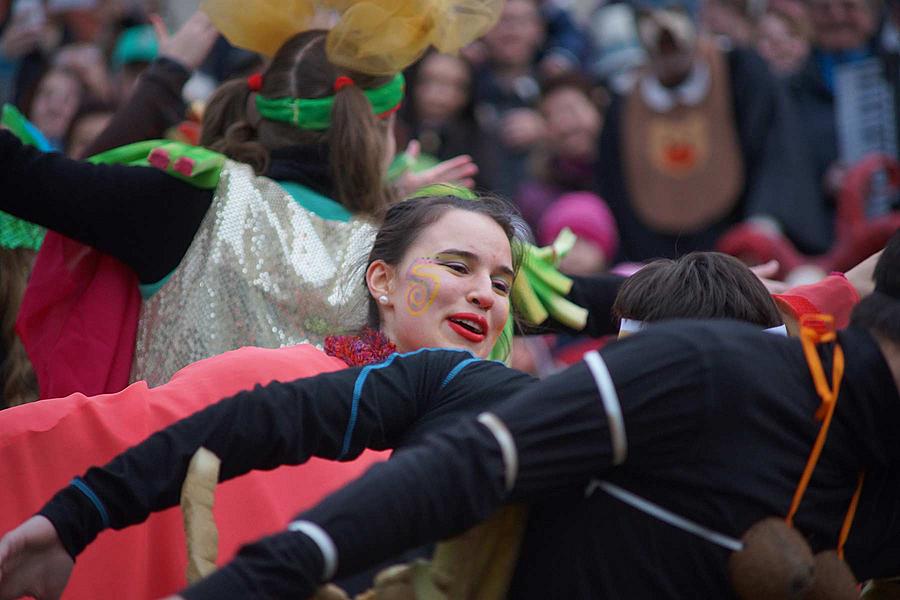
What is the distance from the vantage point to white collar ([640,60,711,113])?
659 centimetres

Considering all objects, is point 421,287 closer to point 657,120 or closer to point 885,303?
point 885,303

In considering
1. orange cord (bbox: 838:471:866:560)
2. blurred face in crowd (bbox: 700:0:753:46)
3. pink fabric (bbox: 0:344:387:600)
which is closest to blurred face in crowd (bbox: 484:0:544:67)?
blurred face in crowd (bbox: 700:0:753:46)

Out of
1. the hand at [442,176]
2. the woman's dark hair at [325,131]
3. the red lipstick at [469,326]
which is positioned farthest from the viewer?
the hand at [442,176]

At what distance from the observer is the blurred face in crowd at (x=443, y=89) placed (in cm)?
659

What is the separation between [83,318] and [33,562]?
4.21 ft

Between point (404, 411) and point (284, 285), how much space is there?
95cm

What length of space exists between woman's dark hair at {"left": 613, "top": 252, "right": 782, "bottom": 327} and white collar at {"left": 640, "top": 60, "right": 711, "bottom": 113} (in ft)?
14.1

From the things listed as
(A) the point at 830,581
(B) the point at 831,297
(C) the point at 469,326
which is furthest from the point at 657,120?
(A) the point at 830,581

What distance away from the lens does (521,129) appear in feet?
22.6

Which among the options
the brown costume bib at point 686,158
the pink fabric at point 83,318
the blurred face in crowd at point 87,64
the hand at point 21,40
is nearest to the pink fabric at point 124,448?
the pink fabric at point 83,318

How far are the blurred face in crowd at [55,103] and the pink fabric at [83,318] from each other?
116 inches

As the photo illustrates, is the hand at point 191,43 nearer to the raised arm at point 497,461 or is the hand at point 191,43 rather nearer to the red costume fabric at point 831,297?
the red costume fabric at point 831,297

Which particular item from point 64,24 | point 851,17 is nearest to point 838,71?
point 851,17

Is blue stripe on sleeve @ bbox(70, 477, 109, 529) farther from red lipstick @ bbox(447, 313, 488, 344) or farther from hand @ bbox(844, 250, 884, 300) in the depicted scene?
hand @ bbox(844, 250, 884, 300)
